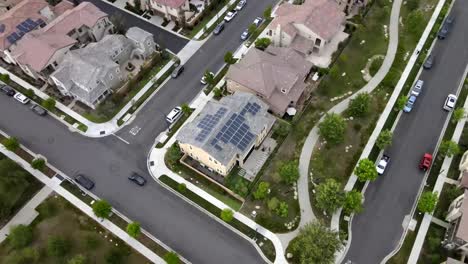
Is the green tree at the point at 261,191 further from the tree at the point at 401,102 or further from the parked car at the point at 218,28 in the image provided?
the parked car at the point at 218,28

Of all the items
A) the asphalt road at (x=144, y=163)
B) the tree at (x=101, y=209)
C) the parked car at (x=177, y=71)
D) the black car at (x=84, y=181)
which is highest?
the parked car at (x=177, y=71)

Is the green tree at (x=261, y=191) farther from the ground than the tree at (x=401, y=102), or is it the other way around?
the tree at (x=401, y=102)

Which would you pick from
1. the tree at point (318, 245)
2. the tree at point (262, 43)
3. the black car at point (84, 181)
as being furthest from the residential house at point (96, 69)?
the tree at point (318, 245)

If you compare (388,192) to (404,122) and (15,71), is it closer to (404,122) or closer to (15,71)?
(404,122)

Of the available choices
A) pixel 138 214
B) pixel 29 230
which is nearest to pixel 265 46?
pixel 138 214

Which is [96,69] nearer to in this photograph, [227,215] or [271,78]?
[271,78]

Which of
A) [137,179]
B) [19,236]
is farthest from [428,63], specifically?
[19,236]
